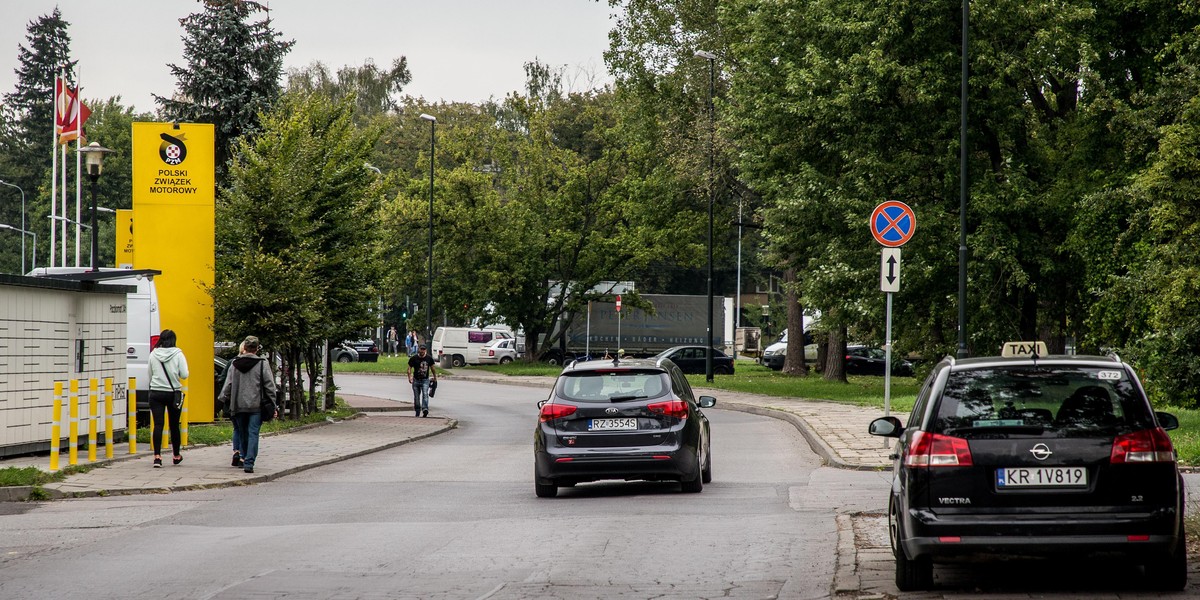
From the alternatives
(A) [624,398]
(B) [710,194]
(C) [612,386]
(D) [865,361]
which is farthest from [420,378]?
(D) [865,361]

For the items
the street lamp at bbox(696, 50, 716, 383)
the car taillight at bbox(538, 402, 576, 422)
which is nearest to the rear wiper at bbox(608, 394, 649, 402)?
the car taillight at bbox(538, 402, 576, 422)

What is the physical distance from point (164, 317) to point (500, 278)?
3258 centimetres

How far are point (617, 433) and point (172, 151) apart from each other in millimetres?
13876

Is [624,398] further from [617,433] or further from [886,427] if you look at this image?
[886,427]

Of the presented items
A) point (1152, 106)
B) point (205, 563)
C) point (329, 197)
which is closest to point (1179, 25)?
point (1152, 106)

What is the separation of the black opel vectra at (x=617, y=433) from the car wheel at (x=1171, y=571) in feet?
21.6

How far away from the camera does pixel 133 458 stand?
18.5 meters

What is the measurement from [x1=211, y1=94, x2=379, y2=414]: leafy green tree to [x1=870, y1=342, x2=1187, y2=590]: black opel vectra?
18016 mm

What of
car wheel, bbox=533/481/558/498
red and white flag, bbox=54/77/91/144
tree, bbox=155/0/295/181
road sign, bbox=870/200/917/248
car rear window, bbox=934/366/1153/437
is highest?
tree, bbox=155/0/295/181

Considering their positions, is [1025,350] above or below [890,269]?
below

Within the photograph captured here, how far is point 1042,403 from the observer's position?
7.83 meters

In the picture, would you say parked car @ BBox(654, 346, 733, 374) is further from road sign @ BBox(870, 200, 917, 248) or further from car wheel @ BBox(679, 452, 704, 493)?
car wheel @ BBox(679, 452, 704, 493)

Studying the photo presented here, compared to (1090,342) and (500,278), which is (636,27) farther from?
(1090,342)

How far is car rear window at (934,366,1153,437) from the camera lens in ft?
25.2
